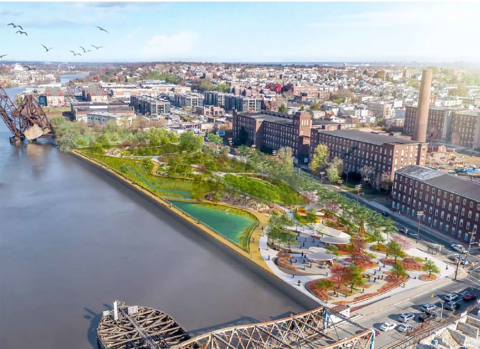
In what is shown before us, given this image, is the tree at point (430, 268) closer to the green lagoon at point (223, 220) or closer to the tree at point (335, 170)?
the green lagoon at point (223, 220)

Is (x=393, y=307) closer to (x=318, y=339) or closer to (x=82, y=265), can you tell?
(x=318, y=339)

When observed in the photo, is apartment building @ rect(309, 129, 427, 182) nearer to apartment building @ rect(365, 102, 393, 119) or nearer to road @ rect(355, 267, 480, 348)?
road @ rect(355, 267, 480, 348)

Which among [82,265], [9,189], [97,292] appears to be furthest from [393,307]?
[9,189]

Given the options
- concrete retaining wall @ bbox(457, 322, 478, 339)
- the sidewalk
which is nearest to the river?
the sidewalk

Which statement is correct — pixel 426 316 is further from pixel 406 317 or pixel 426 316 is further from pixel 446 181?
pixel 446 181

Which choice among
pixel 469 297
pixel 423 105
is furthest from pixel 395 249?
pixel 423 105

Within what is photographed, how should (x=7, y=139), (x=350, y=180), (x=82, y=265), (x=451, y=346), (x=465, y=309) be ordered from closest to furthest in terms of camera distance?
(x=451, y=346)
(x=465, y=309)
(x=82, y=265)
(x=350, y=180)
(x=7, y=139)
